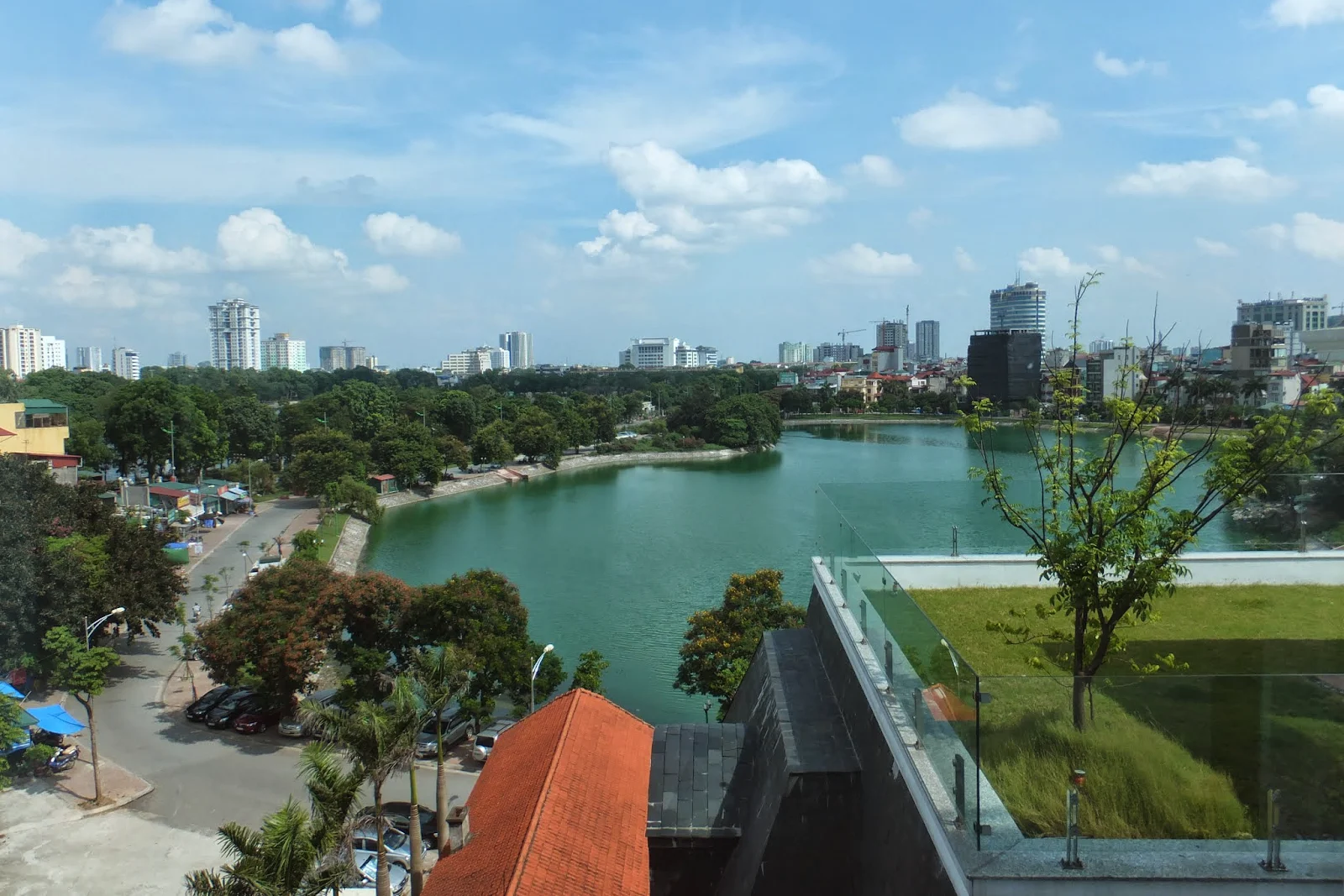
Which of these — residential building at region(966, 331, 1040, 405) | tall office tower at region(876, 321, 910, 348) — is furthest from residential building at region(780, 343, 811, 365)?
residential building at region(966, 331, 1040, 405)

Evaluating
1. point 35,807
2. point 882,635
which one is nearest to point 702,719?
point 35,807

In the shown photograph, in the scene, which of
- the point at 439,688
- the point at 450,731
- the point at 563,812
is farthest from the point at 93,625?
the point at 563,812

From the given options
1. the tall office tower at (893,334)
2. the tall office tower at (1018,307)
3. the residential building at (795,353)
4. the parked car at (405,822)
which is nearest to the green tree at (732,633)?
the parked car at (405,822)

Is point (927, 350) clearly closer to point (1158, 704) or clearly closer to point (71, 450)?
point (71, 450)

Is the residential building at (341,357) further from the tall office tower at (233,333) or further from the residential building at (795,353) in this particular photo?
the residential building at (795,353)

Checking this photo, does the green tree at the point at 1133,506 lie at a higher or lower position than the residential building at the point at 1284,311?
lower

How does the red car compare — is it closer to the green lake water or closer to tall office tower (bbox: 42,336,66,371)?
the green lake water
